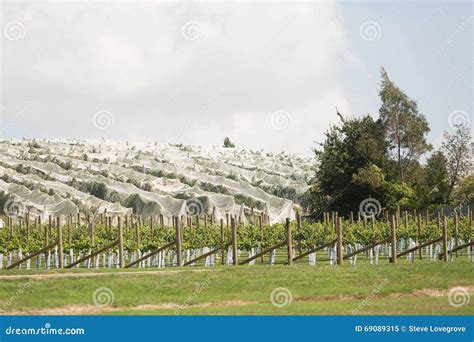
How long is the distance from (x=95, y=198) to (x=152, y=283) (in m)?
41.1

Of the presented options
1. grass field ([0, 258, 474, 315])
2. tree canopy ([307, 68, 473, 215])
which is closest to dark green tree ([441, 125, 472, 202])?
tree canopy ([307, 68, 473, 215])

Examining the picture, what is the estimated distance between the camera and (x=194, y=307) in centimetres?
2128

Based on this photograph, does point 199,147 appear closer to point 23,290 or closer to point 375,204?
point 375,204

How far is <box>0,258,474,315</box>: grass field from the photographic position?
20500 millimetres
